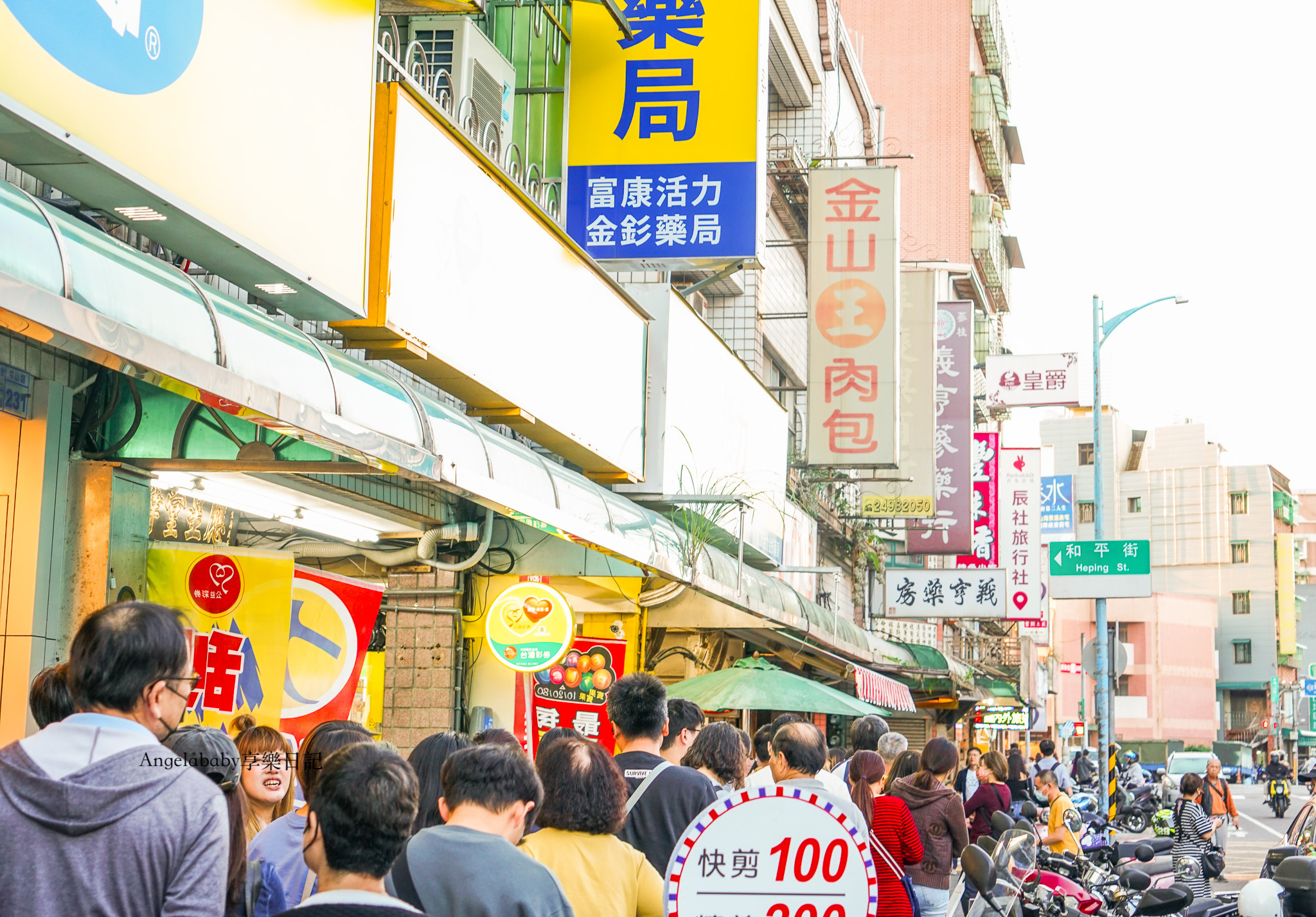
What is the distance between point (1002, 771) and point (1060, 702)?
88.2 metres

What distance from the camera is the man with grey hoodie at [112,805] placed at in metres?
3.30

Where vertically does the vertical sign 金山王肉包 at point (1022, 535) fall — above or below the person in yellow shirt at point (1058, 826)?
above

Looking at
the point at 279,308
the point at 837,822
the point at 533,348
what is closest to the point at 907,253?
the point at 533,348

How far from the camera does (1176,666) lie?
9869cm

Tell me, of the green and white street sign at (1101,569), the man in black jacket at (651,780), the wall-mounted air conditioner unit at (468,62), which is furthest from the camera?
the green and white street sign at (1101,569)

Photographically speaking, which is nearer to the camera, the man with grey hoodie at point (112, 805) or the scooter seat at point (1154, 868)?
the man with grey hoodie at point (112, 805)

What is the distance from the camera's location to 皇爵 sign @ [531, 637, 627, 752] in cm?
1105

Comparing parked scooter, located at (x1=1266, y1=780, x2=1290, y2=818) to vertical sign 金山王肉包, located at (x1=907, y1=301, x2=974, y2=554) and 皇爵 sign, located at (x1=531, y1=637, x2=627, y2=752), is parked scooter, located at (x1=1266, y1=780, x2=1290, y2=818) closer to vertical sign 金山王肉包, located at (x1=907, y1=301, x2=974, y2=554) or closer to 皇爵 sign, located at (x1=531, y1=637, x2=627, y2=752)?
vertical sign 金山王肉包, located at (x1=907, y1=301, x2=974, y2=554)

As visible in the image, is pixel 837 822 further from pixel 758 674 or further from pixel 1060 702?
pixel 1060 702

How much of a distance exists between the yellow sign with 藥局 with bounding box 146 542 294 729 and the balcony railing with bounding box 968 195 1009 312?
41.3 metres

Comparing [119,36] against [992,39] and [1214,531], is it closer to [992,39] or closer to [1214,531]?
[992,39]

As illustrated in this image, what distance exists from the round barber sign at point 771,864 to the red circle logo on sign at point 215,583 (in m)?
4.04

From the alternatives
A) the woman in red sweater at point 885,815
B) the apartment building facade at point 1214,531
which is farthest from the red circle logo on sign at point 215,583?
the apartment building facade at point 1214,531

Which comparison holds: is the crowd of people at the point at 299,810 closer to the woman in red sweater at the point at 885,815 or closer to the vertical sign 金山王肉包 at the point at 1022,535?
the woman in red sweater at the point at 885,815
